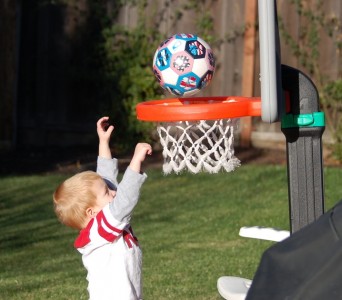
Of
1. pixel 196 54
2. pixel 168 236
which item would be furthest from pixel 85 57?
pixel 196 54

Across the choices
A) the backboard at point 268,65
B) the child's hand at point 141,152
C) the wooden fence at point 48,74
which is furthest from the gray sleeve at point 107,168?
the wooden fence at point 48,74

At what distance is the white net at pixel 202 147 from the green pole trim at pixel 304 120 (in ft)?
0.93

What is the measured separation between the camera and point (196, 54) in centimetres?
558

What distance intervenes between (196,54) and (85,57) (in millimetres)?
8085

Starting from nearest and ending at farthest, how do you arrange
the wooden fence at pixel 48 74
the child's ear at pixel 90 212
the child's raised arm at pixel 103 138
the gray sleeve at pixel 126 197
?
1. the gray sleeve at pixel 126 197
2. the child's ear at pixel 90 212
3. the child's raised arm at pixel 103 138
4. the wooden fence at pixel 48 74

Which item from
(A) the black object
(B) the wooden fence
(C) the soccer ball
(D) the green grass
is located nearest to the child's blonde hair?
(C) the soccer ball

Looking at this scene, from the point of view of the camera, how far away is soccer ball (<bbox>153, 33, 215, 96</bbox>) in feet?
18.1

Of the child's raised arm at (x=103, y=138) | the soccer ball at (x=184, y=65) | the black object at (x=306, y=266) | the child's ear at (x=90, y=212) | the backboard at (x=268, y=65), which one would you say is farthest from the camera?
the soccer ball at (x=184, y=65)

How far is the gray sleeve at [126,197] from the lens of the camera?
4.78 metres

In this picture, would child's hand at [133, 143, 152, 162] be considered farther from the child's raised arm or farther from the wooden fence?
the wooden fence

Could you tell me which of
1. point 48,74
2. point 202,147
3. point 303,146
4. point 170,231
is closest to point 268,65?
point 303,146

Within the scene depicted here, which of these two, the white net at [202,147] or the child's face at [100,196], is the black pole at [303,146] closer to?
the white net at [202,147]

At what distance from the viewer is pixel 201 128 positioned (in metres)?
5.36

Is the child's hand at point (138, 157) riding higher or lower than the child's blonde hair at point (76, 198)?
higher
